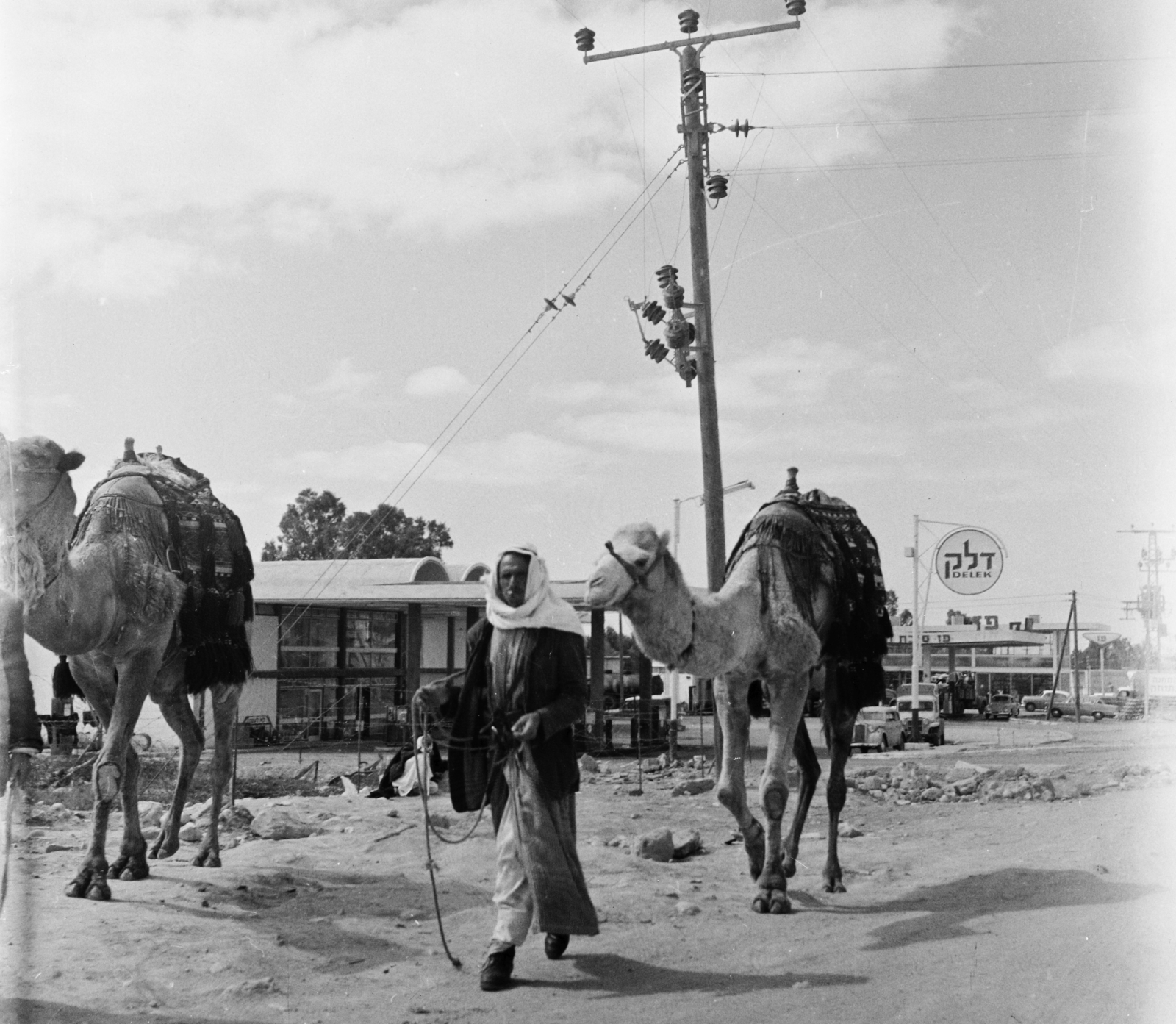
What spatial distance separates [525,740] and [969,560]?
10.0 meters

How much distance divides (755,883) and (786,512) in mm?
2417

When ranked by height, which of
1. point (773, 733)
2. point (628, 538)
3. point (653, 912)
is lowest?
point (653, 912)

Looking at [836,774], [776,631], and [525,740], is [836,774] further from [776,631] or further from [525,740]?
[525,740]

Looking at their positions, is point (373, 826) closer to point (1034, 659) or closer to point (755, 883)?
point (755, 883)

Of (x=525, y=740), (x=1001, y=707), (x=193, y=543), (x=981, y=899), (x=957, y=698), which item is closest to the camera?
(x=525, y=740)

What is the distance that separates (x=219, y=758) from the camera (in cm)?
929

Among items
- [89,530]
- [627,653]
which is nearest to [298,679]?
[627,653]

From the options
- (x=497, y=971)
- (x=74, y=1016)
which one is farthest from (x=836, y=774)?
(x=74, y=1016)

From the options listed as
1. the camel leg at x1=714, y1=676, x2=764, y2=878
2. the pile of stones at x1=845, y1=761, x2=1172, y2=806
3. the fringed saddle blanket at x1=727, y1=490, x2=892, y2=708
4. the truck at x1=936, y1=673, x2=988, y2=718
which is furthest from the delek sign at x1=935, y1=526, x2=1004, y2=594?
the truck at x1=936, y1=673, x2=988, y2=718

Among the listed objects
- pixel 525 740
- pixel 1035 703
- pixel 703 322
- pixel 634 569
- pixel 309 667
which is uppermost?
pixel 703 322

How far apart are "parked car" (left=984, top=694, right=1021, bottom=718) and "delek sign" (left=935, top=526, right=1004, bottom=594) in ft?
125

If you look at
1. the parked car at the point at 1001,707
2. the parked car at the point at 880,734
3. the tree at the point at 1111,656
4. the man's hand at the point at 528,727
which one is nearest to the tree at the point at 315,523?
the parked car at the point at 880,734

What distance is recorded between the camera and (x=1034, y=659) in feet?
277

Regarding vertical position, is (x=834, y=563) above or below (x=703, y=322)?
below
